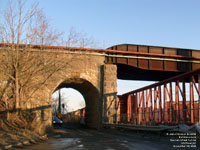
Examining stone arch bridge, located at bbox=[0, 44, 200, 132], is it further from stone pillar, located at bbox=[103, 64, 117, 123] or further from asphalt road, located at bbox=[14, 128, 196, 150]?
asphalt road, located at bbox=[14, 128, 196, 150]

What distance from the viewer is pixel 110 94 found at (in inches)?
1088

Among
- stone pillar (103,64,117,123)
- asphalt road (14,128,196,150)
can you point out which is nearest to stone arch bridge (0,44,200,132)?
stone pillar (103,64,117,123)

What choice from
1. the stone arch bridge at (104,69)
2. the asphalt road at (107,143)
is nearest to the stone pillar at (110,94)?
the stone arch bridge at (104,69)

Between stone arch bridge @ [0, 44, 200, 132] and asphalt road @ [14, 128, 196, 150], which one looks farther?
stone arch bridge @ [0, 44, 200, 132]

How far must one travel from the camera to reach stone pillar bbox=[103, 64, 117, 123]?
27.3 m

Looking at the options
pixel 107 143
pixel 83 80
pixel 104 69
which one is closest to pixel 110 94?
pixel 104 69

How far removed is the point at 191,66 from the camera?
29812mm

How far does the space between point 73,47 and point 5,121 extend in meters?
8.45

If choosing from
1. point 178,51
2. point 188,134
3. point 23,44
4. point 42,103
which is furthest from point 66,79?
point 188,134

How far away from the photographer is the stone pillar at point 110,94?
27344 millimetres

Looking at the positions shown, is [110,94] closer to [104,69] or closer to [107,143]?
[104,69]

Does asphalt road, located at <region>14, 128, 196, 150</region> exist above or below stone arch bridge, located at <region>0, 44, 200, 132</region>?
below

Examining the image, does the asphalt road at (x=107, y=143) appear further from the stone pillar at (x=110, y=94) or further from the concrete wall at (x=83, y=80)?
the stone pillar at (x=110, y=94)

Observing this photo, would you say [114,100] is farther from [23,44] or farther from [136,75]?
[23,44]
